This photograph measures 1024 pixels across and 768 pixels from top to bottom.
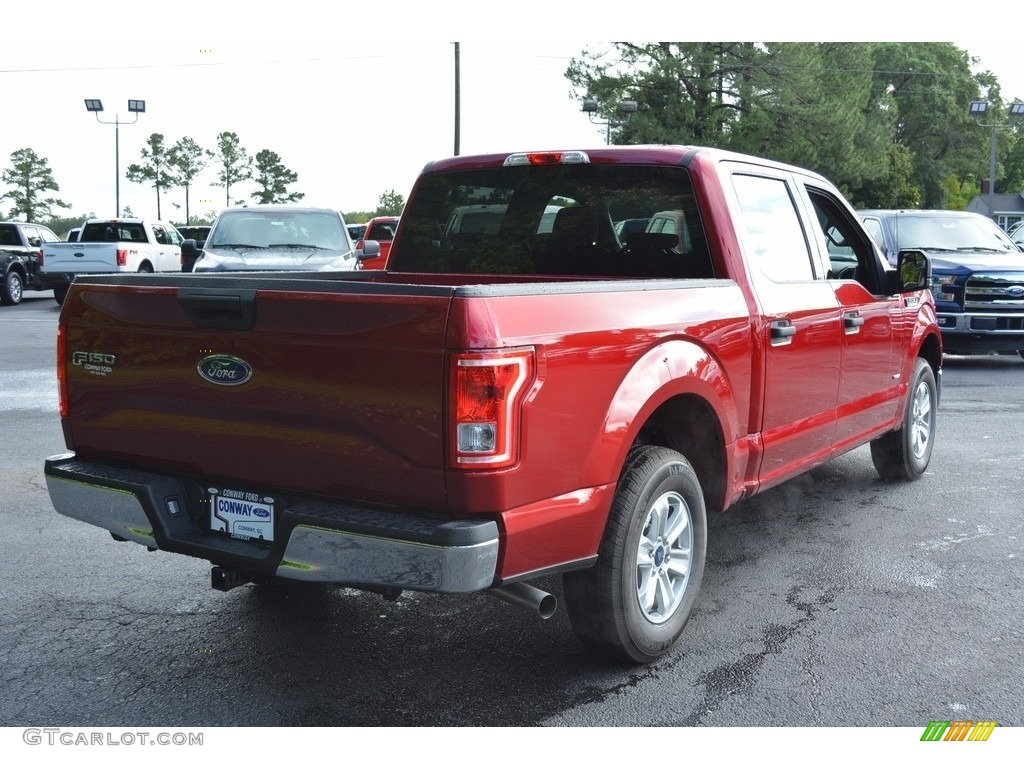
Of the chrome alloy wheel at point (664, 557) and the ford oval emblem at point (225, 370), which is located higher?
the ford oval emblem at point (225, 370)

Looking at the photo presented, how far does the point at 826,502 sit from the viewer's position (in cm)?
646

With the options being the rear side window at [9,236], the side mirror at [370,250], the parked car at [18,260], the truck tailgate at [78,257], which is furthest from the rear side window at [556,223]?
the rear side window at [9,236]

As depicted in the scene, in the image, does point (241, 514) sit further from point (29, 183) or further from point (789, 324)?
point (29, 183)

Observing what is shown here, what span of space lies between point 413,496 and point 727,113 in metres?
43.3

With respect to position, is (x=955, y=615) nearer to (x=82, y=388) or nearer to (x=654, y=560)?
(x=654, y=560)

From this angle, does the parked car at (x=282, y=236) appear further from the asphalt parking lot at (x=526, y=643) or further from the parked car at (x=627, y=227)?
the parked car at (x=627, y=227)

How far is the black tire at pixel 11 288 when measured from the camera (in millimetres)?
23812

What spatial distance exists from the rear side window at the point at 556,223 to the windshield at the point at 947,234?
9.69m

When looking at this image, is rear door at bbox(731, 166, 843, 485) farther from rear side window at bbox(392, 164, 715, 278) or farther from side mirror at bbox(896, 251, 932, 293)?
side mirror at bbox(896, 251, 932, 293)

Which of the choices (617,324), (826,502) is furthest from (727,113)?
(617,324)

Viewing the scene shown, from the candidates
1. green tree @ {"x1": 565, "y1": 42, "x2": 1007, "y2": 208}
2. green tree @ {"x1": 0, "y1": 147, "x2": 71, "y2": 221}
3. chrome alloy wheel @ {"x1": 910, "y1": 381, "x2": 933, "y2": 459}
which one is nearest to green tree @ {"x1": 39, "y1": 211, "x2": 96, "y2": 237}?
green tree @ {"x1": 0, "y1": 147, "x2": 71, "y2": 221}

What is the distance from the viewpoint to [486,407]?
3080 millimetres

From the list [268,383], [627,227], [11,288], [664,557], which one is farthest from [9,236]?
[664,557]

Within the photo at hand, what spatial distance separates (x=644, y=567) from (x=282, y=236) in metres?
12.5
